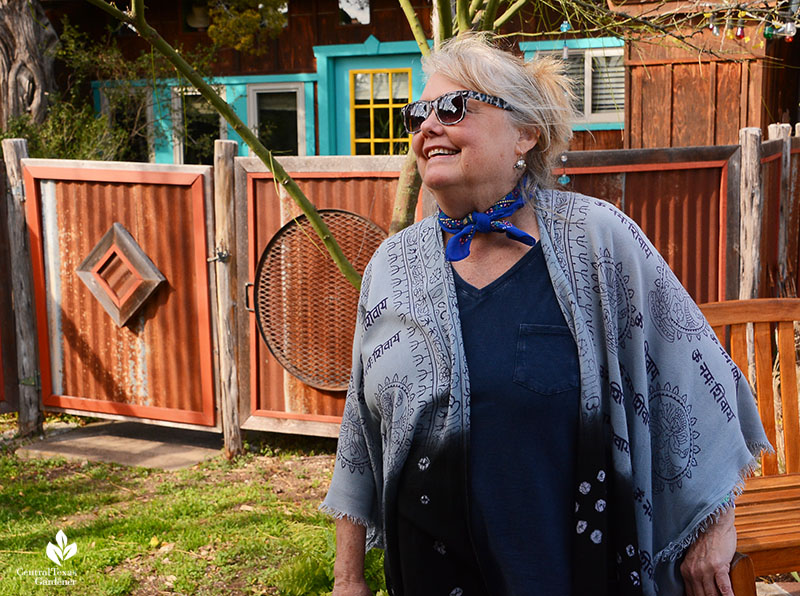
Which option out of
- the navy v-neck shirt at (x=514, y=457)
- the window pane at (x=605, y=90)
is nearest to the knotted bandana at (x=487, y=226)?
the navy v-neck shirt at (x=514, y=457)

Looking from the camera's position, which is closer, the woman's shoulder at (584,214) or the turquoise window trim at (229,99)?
the woman's shoulder at (584,214)

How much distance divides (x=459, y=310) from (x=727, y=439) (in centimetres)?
62

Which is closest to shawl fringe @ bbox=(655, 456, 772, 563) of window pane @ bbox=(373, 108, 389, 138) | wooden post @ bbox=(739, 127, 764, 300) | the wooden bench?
the wooden bench

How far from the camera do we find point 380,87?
486 inches

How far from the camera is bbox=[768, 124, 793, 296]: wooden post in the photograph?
6.20 metres

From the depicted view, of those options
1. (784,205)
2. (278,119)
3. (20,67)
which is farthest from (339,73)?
(784,205)

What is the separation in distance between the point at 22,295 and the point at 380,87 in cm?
753

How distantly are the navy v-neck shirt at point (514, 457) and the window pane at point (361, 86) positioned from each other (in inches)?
434

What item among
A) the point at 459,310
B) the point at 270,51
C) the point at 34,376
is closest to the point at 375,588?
the point at 459,310

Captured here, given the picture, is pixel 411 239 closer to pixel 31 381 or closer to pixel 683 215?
pixel 683 215

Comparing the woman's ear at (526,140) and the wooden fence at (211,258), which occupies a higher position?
the woman's ear at (526,140)

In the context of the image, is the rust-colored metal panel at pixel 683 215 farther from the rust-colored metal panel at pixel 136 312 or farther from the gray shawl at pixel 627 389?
the gray shawl at pixel 627 389

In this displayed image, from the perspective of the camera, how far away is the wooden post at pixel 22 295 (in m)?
5.72

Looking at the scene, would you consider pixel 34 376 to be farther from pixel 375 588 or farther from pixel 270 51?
pixel 270 51
